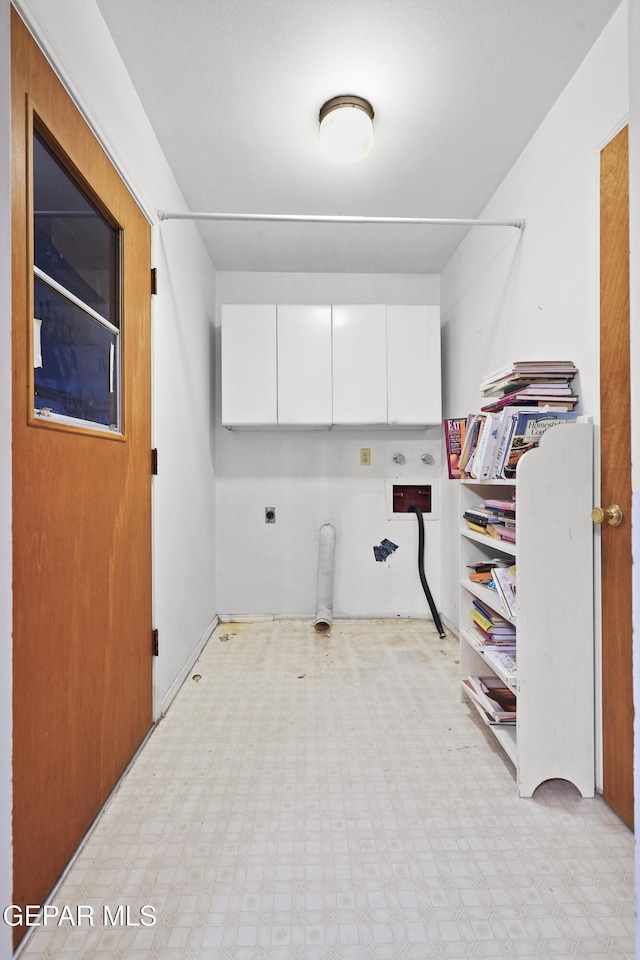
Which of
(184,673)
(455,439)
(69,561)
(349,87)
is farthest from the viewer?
(455,439)

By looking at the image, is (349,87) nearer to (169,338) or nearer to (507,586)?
(169,338)

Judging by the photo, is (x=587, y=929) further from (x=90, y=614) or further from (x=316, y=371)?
(x=316, y=371)

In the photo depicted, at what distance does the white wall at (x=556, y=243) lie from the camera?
4.75 feet

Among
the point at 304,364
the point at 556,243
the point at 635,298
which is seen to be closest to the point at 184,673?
the point at 304,364

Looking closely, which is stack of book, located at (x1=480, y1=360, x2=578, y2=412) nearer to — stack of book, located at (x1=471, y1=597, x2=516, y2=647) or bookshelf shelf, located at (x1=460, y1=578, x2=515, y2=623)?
bookshelf shelf, located at (x1=460, y1=578, x2=515, y2=623)

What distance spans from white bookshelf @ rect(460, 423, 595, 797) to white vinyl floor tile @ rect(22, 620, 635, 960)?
0.14 meters

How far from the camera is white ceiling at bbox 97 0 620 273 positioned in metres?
1.39

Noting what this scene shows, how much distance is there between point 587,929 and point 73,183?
2265 mm

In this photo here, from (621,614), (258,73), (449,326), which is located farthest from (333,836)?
(449,326)

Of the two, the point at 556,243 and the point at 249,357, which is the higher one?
the point at 556,243

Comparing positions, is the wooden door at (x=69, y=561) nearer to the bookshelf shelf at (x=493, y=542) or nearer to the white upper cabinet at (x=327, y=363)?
the white upper cabinet at (x=327, y=363)

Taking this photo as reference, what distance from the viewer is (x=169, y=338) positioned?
208 centimetres

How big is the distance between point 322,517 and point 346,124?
2158mm

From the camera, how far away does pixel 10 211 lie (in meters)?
0.93
